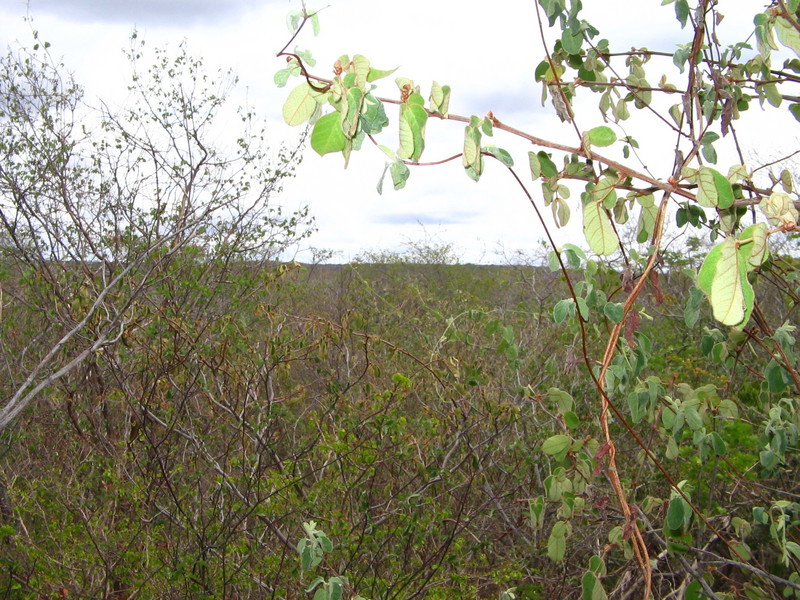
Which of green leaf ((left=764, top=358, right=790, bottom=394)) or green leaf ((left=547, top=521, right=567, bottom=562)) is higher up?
green leaf ((left=764, top=358, right=790, bottom=394))

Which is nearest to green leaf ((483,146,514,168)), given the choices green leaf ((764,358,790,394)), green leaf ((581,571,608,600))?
green leaf ((581,571,608,600))

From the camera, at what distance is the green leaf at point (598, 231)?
94 centimetres

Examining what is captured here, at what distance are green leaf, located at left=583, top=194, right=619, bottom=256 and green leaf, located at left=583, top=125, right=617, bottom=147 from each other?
3.5 inches

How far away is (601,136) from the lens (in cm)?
97

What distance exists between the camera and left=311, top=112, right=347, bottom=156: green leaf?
795 mm

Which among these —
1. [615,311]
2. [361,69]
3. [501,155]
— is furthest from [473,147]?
[615,311]

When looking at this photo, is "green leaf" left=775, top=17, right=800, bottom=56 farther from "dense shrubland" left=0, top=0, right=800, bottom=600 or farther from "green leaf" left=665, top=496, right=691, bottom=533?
"green leaf" left=665, top=496, right=691, bottom=533

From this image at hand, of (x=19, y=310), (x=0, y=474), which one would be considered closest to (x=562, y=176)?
(x=0, y=474)

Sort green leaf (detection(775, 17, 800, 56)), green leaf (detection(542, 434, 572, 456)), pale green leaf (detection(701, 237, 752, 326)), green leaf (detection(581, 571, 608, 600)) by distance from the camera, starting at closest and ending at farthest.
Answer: pale green leaf (detection(701, 237, 752, 326)), green leaf (detection(775, 17, 800, 56)), green leaf (detection(581, 571, 608, 600)), green leaf (detection(542, 434, 572, 456))

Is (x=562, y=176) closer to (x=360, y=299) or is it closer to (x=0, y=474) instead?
(x=0, y=474)

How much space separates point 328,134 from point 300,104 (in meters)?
0.09

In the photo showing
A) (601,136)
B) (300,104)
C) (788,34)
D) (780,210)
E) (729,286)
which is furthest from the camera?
(788,34)

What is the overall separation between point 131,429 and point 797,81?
4.06 meters

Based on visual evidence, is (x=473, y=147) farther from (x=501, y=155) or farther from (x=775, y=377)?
(x=775, y=377)
